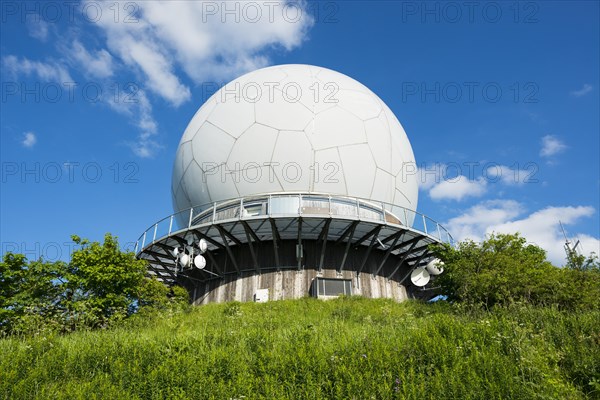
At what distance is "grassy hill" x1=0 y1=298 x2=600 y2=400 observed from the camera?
21.4ft

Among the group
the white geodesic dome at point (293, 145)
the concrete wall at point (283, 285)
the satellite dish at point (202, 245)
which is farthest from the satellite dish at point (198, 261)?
the white geodesic dome at point (293, 145)

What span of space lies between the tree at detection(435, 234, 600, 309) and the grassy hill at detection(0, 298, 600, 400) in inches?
238

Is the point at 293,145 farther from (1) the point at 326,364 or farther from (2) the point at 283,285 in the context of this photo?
(1) the point at 326,364

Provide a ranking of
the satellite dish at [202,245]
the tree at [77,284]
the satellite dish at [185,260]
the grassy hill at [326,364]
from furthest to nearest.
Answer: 1. the satellite dish at [185,260]
2. the satellite dish at [202,245]
3. the tree at [77,284]
4. the grassy hill at [326,364]

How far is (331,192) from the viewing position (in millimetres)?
19891

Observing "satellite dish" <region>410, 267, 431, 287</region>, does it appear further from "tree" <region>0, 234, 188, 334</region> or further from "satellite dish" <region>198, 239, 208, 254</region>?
"tree" <region>0, 234, 188, 334</region>

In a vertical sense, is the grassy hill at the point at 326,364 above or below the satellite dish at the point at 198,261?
below

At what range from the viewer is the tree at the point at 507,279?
15.1 m

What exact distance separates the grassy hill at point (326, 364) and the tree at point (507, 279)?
6046 mm

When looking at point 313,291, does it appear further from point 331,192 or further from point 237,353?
point 237,353

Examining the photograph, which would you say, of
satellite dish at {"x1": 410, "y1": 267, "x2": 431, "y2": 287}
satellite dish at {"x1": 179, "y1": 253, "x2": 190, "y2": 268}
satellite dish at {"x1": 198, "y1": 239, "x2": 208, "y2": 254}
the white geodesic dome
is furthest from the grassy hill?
satellite dish at {"x1": 410, "y1": 267, "x2": 431, "y2": 287}

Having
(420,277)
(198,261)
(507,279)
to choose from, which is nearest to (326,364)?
(507,279)

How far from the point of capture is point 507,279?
15133 millimetres

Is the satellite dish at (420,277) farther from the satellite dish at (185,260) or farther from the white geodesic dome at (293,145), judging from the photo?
the satellite dish at (185,260)
